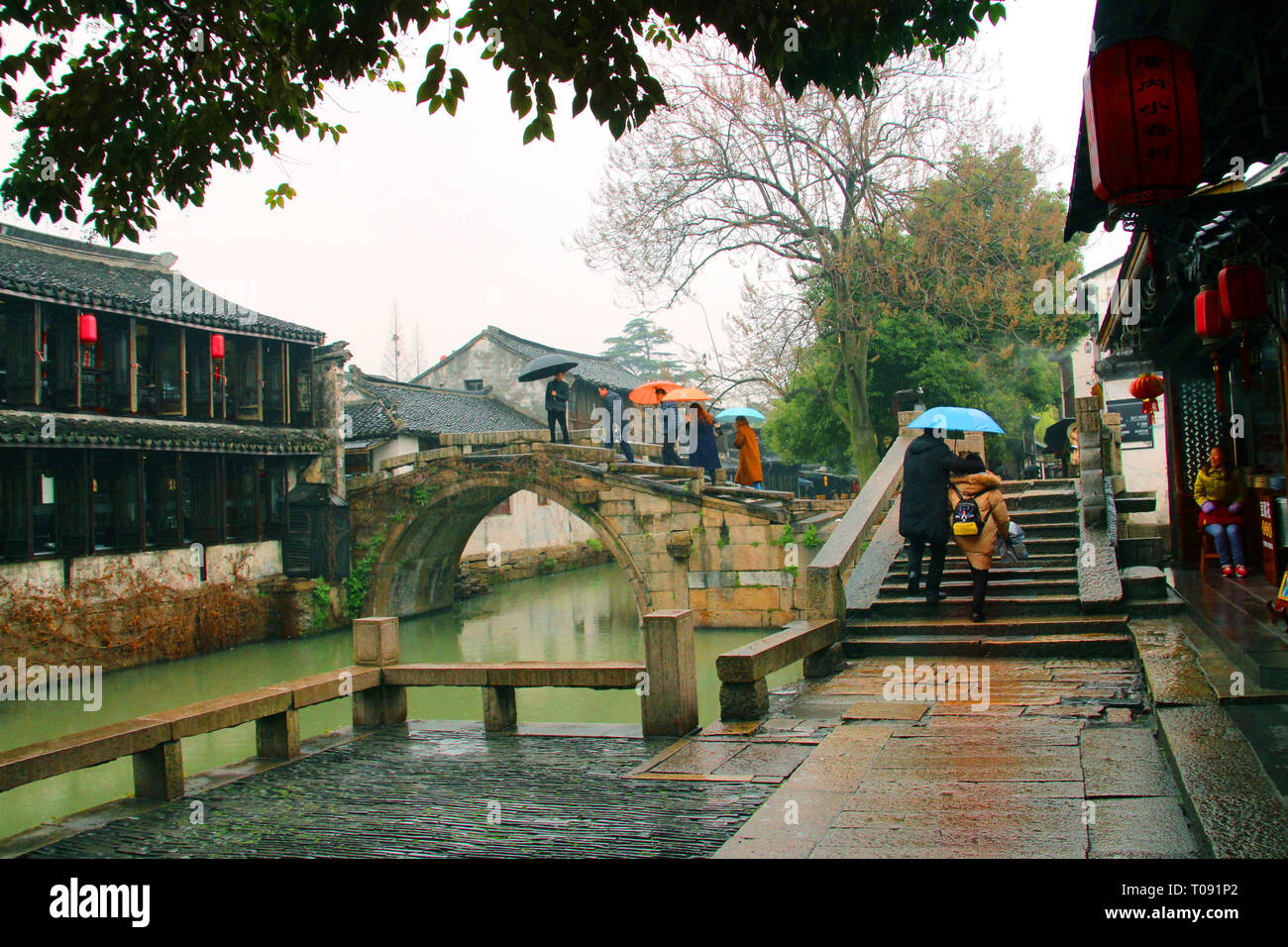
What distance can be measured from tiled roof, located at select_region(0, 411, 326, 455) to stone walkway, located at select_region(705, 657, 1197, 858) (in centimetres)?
1251

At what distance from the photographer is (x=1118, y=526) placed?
28.9 ft

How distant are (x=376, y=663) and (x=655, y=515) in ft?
34.2

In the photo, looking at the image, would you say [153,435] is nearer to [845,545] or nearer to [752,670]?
[845,545]

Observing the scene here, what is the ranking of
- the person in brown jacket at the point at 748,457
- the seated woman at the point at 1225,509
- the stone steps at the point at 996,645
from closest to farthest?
the stone steps at the point at 996,645, the seated woman at the point at 1225,509, the person in brown jacket at the point at 748,457

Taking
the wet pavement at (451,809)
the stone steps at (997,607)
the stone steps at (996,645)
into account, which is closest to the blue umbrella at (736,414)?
the stone steps at (997,607)

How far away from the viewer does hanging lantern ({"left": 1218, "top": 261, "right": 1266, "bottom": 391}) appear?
5.64 metres

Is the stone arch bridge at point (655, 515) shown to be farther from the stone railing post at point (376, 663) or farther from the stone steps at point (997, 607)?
the stone railing post at point (376, 663)

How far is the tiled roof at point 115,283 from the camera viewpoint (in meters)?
14.9

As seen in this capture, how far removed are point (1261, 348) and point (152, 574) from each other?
51.0 ft

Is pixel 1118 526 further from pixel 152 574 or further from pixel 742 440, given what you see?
pixel 152 574

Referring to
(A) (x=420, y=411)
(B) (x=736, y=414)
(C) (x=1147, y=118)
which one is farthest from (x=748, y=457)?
(C) (x=1147, y=118)

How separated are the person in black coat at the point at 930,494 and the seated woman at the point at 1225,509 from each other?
2386mm

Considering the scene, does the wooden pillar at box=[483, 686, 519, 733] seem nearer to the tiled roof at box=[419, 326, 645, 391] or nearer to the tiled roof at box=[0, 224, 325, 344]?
the tiled roof at box=[0, 224, 325, 344]

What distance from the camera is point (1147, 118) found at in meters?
3.85
